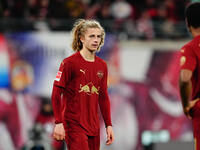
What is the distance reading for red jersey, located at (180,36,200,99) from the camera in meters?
5.13

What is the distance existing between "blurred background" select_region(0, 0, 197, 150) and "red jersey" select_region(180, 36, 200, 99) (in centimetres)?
879

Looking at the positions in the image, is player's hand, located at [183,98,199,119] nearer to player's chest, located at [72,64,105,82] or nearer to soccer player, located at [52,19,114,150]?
soccer player, located at [52,19,114,150]

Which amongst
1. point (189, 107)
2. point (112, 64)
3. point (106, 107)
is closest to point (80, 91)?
point (106, 107)

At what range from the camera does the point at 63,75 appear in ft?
21.4

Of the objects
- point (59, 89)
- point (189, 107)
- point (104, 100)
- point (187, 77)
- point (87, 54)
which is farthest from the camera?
point (104, 100)

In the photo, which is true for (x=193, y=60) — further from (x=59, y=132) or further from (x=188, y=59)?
(x=59, y=132)

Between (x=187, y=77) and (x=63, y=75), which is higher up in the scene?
(x=187, y=77)

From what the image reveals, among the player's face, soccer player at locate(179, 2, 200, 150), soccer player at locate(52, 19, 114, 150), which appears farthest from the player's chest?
soccer player at locate(179, 2, 200, 150)

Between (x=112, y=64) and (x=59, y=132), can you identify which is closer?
(x=59, y=132)

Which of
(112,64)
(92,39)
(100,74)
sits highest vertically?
(92,39)

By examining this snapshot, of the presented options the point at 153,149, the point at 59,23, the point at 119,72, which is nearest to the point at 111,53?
the point at 119,72

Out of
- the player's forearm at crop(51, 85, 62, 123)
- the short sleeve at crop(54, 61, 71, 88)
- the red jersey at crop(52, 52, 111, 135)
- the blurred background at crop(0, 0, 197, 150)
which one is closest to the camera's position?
the player's forearm at crop(51, 85, 62, 123)

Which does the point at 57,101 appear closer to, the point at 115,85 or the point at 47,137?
the point at 47,137

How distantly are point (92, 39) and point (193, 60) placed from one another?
6.27ft
